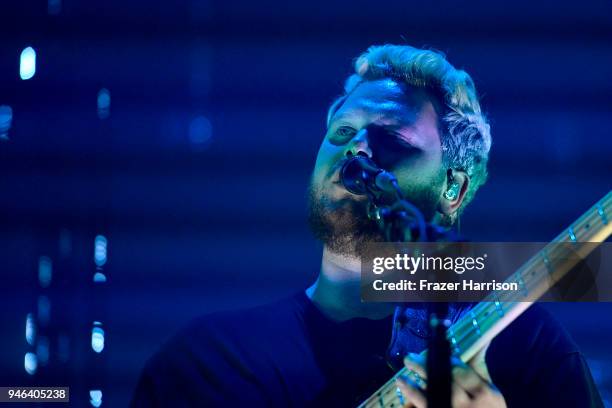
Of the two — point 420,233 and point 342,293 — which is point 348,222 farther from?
point 420,233

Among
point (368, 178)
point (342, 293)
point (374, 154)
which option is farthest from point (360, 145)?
point (368, 178)

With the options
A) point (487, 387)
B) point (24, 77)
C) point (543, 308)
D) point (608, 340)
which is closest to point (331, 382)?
point (487, 387)

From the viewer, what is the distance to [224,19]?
2.93 meters

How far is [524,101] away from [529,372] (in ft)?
2.86

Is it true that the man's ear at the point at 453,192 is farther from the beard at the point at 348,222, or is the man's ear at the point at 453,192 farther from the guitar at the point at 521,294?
the guitar at the point at 521,294

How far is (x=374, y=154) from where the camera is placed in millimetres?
2738

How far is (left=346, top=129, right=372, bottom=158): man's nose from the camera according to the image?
2742 millimetres

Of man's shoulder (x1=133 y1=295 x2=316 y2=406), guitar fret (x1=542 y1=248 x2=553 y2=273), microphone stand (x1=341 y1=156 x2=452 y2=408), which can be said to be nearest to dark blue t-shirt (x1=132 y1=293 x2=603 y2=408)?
man's shoulder (x1=133 y1=295 x2=316 y2=406)

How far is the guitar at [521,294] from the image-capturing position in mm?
2607

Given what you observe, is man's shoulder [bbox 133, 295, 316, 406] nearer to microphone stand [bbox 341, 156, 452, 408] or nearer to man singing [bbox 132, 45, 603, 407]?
man singing [bbox 132, 45, 603, 407]

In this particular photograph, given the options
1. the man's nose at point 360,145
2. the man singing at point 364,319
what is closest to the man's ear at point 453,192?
the man singing at point 364,319

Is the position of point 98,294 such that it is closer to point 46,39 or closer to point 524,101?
point 46,39

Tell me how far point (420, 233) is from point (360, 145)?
891 mm

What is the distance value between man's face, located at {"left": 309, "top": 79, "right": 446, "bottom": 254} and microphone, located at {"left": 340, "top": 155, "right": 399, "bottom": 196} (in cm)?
49
